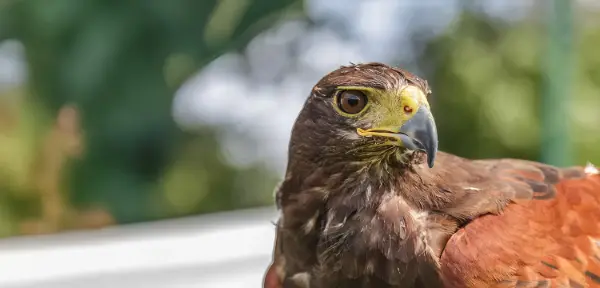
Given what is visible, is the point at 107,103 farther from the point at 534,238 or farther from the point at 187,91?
the point at 534,238

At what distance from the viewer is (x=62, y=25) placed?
2.26 metres

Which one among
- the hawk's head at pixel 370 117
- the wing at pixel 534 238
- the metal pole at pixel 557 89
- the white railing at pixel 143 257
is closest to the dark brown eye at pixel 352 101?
the hawk's head at pixel 370 117

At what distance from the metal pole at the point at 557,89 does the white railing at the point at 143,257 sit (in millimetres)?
1073

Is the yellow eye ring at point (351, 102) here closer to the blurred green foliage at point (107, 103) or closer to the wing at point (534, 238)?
the wing at point (534, 238)

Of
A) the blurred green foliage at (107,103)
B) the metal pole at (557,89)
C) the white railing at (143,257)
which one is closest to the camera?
the white railing at (143,257)

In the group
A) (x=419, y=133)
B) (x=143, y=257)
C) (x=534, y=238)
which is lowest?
(x=143, y=257)

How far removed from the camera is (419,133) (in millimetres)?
931

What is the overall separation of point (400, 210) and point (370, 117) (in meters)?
0.16

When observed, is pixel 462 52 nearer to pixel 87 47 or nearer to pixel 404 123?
pixel 87 47

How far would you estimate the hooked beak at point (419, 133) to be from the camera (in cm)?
92

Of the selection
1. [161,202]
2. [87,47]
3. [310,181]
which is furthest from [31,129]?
[310,181]

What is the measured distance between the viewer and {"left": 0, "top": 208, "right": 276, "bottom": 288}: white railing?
217 centimetres

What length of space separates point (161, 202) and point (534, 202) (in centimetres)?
166

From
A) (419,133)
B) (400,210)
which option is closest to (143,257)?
(400,210)
